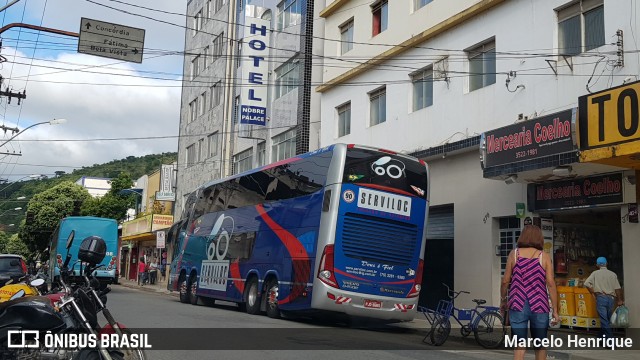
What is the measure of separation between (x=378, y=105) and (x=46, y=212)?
4617cm

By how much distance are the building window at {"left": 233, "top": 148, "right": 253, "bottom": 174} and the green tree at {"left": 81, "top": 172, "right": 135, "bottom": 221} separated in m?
22.8

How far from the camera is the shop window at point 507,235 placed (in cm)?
1722

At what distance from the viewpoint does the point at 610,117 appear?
39.1ft

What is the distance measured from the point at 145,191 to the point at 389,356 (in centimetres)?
4873

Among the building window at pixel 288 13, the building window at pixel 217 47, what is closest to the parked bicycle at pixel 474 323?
the building window at pixel 288 13

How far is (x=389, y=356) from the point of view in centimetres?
970

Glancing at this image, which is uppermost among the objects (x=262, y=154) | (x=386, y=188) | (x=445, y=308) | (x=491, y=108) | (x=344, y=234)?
(x=262, y=154)

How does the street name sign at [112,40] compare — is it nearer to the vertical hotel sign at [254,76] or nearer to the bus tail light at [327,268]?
the bus tail light at [327,268]

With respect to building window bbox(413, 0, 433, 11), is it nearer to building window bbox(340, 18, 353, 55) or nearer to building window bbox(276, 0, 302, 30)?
building window bbox(340, 18, 353, 55)

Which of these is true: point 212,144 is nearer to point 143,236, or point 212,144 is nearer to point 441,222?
point 143,236

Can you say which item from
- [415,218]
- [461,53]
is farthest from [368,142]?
[415,218]

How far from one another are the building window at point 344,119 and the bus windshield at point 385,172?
9943 millimetres

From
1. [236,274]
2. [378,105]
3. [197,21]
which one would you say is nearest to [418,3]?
[378,105]

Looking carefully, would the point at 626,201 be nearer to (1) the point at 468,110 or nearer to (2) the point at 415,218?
(2) the point at 415,218
